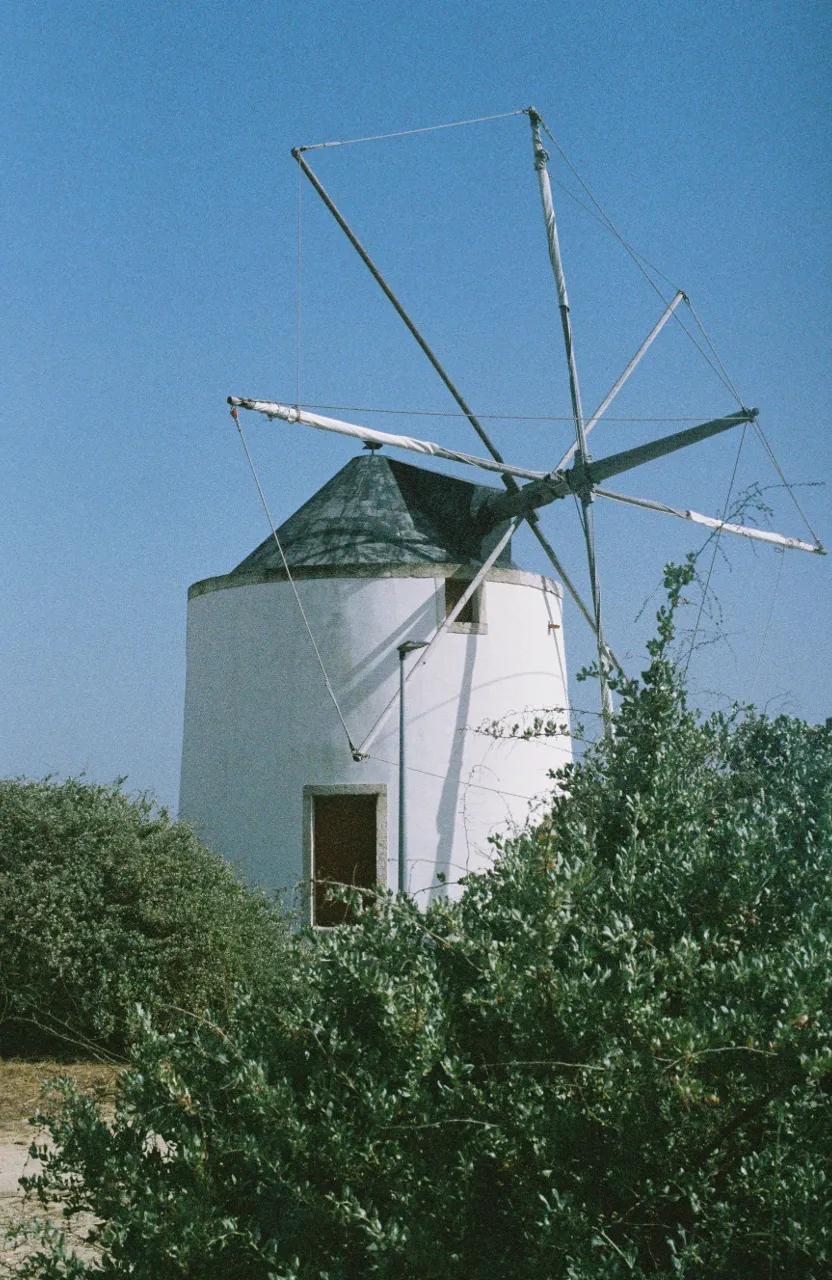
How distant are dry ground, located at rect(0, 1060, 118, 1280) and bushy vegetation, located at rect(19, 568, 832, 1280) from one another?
1.73 m

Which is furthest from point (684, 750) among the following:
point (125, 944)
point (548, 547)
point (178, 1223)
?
point (548, 547)

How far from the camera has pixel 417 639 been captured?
49.6 feet

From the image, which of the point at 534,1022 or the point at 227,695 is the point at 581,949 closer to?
the point at 534,1022

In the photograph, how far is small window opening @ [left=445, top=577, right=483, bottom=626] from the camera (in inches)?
609

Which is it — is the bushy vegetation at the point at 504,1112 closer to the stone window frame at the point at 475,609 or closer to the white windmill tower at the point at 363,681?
the white windmill tower at the point at 363,681

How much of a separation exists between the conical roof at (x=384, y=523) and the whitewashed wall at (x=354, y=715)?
506 millimetres

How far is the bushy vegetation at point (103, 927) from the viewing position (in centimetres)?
918

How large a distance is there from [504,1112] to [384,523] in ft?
43.6

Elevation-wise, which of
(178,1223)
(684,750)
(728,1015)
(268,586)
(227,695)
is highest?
(268,586)

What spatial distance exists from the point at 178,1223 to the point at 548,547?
590 inches

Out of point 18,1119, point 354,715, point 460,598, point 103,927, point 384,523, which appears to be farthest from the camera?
point 384,523

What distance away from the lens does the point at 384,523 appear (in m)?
16.0

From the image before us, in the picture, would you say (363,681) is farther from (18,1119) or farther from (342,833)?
(18,1119)

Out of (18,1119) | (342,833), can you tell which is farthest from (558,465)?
(18,1119)
